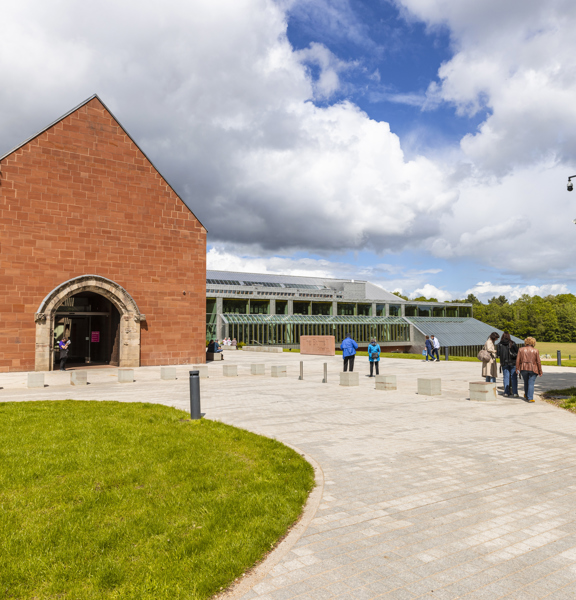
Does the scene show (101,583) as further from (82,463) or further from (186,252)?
(186,252)

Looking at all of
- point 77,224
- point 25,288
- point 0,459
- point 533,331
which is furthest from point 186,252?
point 533,331

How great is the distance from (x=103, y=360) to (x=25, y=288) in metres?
7.33

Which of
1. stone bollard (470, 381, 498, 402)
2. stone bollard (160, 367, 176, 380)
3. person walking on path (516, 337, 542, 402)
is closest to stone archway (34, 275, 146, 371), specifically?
stone bollard (160, 367, 176, 380)

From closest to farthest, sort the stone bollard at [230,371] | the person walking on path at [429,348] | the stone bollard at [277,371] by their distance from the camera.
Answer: the stone bollard at [230,371]
the stone bollard at [277,371]
the person walking on path at [429,348]

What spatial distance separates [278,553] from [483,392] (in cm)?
1030

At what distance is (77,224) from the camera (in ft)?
73.3

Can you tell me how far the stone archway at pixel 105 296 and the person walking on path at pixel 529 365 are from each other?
17.5 meters

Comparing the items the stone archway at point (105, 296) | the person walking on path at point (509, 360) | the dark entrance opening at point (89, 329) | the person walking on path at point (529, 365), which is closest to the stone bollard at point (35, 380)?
the stone archway at point (105, 296)

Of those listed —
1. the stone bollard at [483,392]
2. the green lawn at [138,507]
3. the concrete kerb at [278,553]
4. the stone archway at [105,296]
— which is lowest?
the concrete kerb at [278,553]

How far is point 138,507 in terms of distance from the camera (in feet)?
16.3

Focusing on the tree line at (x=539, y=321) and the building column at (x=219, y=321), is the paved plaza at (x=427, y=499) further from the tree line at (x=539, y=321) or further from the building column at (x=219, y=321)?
the tree line at (x=539, y=321)

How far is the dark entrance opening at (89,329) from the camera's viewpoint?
25.1m

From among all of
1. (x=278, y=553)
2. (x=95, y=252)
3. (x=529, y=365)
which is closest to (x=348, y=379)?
(x=529, y=365)

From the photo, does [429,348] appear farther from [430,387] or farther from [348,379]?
[430,387]
